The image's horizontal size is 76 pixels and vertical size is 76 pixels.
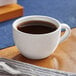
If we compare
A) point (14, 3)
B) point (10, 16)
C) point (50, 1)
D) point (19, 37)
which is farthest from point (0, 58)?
point (50, 1)

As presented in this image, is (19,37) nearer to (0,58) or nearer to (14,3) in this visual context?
(0,58)

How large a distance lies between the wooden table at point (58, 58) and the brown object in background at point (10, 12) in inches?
37.3

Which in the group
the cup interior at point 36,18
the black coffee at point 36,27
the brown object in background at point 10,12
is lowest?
the brown object in background at point 10,12

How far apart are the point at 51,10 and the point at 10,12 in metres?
0.34

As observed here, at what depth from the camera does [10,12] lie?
139 centimetres

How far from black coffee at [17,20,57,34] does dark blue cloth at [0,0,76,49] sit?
84 centimetres

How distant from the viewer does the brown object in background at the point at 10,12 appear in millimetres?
1356

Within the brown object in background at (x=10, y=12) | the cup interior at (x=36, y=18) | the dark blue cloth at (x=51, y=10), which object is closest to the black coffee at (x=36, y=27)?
the cup interior at (x=36, y=18)

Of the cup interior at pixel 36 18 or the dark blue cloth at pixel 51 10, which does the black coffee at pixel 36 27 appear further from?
the dark blue cloth at pixel 51 10

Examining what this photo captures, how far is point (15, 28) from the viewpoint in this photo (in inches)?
14.9

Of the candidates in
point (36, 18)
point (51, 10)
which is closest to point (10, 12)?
point (51, 10)

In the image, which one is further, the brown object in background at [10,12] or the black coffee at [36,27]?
the brown object in background at [10,12]

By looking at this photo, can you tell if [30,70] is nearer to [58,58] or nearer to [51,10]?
[58,58]

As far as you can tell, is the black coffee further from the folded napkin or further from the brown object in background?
the brown object in background
